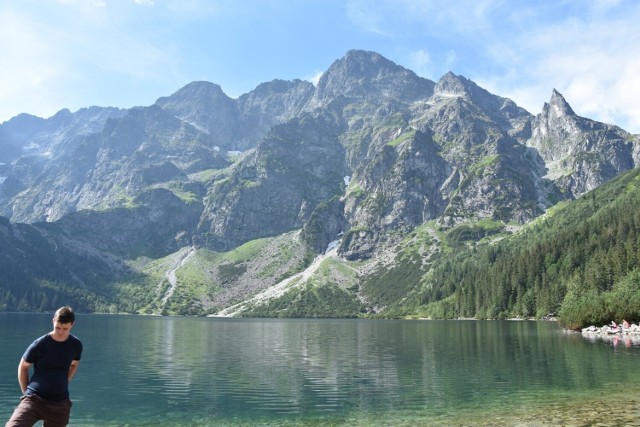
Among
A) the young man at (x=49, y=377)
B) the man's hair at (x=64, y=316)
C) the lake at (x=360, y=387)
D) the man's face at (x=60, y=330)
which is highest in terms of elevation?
the man's hair at (x=64, y=316)

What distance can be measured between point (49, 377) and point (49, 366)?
383 mm

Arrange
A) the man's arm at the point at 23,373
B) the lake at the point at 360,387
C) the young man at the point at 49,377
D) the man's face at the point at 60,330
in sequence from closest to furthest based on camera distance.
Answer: the man's arm at the point at 23,373 < the young man at the point at 49,377 < the man's face at the point at 60,330 < the lake at the point at 360,387

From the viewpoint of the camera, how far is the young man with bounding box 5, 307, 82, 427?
49.9 ft

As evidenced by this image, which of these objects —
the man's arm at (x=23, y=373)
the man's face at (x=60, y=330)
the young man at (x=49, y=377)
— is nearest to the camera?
the man's arm at (x=23, y=373)

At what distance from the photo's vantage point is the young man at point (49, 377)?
15.2m

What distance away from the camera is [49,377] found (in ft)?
51.5

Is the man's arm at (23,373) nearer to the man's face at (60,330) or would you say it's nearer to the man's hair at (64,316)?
the man's face at (60,330)

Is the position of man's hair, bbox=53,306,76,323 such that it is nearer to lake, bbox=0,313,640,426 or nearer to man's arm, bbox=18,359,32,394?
man's arm, bbox=18,359,32,394

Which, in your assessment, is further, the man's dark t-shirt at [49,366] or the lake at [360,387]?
the lake at [360,387]

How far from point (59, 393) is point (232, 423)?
20.5 metres

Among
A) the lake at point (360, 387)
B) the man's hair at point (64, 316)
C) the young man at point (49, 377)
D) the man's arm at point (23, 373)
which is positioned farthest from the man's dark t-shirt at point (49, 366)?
the lake at point (360, 387)

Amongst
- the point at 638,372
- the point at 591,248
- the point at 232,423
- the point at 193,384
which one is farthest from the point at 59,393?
the point at 591,248

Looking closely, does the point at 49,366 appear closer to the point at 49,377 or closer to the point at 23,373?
the point at 49,377

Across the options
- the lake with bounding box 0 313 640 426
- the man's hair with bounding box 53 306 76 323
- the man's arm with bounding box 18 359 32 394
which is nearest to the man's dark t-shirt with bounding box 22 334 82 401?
the man's arm with bounding box 18 359 32 394
